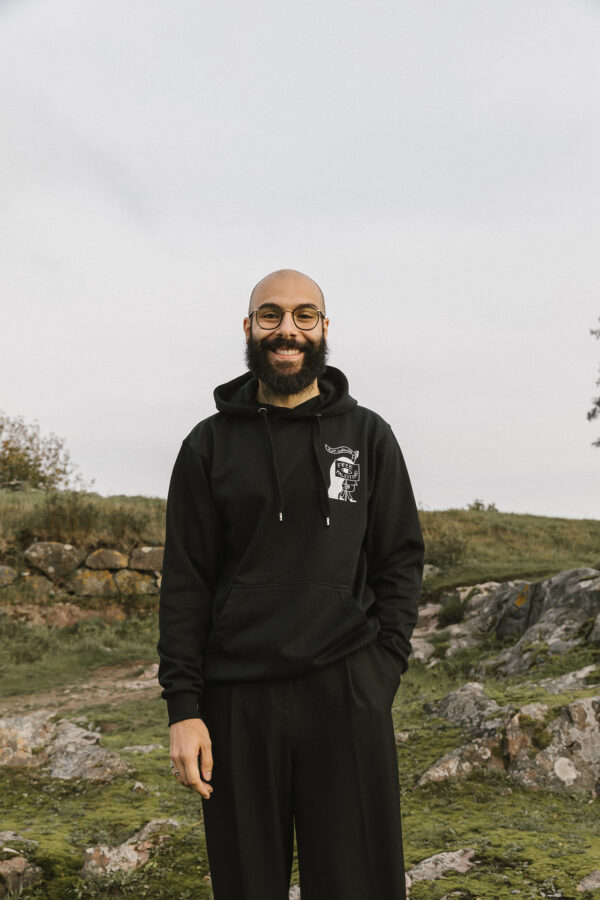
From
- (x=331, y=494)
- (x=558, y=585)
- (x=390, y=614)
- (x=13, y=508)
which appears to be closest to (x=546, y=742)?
(x=390, y=614)

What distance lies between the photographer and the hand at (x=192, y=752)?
2.35 metres

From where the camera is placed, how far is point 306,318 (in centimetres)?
267

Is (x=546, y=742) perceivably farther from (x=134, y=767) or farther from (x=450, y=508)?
(x=450, y=508)

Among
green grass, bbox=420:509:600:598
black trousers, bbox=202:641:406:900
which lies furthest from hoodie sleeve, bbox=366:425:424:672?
green grass, bbox=420:509:600:598

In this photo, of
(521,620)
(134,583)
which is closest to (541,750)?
(521,620)

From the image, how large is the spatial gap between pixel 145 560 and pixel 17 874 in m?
12.0

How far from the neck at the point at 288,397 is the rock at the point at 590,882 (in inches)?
92.1

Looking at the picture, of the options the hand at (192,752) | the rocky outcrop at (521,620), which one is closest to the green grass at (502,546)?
the rocky outcrop at (521,620)

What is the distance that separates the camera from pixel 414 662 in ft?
32.9

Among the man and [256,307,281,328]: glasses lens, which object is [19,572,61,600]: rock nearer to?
the man

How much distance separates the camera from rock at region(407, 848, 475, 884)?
3.37 metres

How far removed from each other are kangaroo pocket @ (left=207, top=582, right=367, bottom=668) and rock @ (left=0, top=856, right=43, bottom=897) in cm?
206

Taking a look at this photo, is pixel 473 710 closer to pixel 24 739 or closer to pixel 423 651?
pixel 24 739

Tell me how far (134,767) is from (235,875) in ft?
11.1
